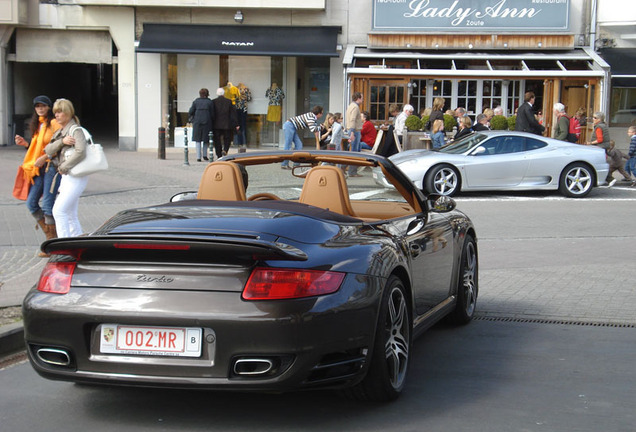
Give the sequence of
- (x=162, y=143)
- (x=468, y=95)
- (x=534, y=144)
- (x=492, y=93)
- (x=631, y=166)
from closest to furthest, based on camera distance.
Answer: (x=534, y=144) < (x=631, y=166) < (x=162, y=143) < (x=492, y=93) < (x=468, y=95)

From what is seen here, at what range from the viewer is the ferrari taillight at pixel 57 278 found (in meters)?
4.46

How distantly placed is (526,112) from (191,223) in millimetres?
17191

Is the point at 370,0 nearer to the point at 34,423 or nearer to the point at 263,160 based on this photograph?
the point at 263,160

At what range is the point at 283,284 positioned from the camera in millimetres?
4227

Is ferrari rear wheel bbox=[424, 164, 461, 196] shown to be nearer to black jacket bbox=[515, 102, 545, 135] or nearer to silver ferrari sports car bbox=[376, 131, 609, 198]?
silver ferrari sports car bbox=[376, 131, 609, 198]

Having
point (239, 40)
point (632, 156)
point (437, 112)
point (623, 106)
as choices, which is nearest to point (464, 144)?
point (437, 112)

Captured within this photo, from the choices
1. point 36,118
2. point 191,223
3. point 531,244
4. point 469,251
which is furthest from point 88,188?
point 191,223

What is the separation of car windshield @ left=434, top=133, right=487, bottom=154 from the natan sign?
32.3ft

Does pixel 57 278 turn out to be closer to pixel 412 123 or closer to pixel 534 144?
pixel 534 144

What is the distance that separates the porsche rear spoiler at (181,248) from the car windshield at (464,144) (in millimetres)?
13499

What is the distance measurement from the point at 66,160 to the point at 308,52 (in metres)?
18.0

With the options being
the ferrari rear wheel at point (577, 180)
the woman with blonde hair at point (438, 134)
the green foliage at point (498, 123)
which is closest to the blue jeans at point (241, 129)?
the green foliage at point (498, 123)

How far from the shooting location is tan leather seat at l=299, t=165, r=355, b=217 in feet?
18.2

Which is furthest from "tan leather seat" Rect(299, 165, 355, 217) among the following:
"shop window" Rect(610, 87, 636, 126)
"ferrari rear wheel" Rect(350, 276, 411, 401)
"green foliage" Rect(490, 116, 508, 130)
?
"shop window" Rect(610, 87, 636, 126)
